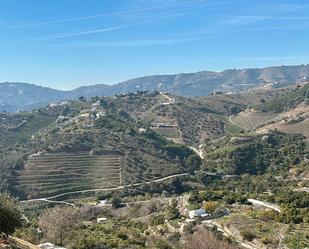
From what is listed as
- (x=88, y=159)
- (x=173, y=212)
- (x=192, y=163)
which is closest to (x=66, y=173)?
(x=88, y=159)

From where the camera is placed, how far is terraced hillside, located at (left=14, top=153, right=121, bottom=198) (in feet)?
324

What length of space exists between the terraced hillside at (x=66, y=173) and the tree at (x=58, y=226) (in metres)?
50.9

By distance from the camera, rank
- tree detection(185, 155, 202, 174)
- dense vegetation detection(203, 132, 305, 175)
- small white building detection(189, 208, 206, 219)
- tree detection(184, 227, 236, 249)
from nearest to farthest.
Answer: tree detection(184, 227, 236, 249)
small white building detection(189, 208, 206, 219)
dense vegetation detection(203, 132, 305, 175)
tree detection(185, 155, 202, 174)

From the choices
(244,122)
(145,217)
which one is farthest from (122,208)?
(244,122)

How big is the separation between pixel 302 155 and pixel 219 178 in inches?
836

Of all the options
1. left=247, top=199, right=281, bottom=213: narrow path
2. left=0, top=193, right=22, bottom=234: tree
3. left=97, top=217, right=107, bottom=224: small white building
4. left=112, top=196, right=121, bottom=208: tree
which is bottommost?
left=112, top=196, right=121, bottom=208: tree

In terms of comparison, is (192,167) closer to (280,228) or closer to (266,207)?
(266,207)

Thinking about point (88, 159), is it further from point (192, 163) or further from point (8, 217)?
point (8, 217)

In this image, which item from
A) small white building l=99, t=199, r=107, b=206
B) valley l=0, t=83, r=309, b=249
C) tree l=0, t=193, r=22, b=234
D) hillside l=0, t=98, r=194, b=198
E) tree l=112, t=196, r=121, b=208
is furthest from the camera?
hillside l=0, t=98, r=194, b=198

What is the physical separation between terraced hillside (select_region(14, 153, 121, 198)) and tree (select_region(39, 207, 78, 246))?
50.9 m

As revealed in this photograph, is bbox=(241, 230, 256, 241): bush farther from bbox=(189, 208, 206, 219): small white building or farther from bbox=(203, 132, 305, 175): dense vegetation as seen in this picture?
bbox=(203, 132, 305, 175): dense vegetation

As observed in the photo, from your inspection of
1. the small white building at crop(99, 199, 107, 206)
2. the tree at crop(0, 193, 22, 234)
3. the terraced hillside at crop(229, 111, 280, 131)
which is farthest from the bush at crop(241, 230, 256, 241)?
the terraced hillside at crop(229, 111, 280, 131)

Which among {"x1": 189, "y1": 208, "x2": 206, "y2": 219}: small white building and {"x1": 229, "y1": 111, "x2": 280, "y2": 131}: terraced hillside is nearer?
{"x1": 189, "y1": 208, "x2": 206, "y2": 219}: small white building

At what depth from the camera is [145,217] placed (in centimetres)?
6269
